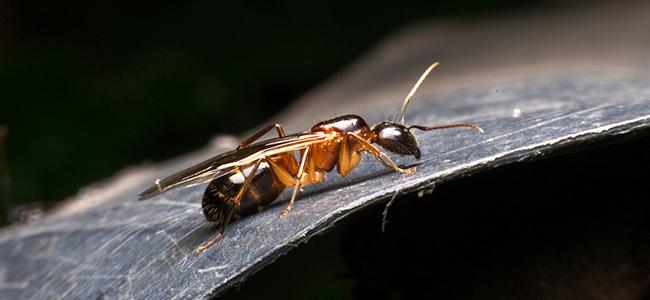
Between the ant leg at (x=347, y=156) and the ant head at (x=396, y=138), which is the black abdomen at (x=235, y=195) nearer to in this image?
the ant leg at (x=347, y=156)

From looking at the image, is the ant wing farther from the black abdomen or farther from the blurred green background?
the blurred green background

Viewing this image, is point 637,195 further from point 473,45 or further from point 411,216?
point 473,45

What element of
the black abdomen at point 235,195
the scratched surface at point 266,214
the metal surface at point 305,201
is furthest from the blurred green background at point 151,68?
the black abdomen at point 235,195

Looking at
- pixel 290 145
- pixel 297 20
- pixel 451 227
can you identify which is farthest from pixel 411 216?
pixel 297 20

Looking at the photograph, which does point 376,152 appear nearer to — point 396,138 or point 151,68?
point 396,138

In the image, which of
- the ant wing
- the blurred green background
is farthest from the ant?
the blurred green background
